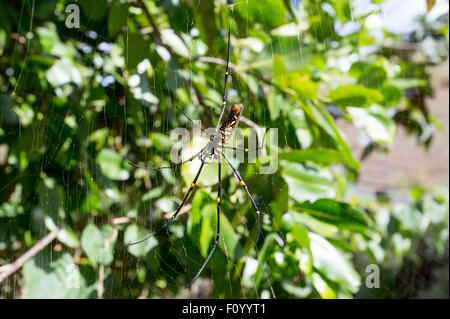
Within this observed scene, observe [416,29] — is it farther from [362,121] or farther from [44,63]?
[44,63]

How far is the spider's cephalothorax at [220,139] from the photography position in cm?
73

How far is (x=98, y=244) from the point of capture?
80 cm

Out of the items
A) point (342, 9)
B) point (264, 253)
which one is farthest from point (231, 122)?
point (342, 9)

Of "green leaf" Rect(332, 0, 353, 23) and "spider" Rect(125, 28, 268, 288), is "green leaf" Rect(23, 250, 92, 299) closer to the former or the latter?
"spider" Rect(125, 28, 268, 288)

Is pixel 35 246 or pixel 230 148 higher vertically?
pixel 230 148

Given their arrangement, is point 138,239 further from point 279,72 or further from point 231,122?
point 279,72

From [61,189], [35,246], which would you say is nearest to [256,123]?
[61,189]

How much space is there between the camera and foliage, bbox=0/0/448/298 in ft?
2.39

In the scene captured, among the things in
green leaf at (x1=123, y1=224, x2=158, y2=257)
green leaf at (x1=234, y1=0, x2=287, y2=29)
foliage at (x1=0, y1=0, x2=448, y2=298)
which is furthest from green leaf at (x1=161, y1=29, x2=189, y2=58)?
green leaf at (x1=123, y1=224, x2=158, y2=257)

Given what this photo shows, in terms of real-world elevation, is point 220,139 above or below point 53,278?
above

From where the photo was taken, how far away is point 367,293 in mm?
1307

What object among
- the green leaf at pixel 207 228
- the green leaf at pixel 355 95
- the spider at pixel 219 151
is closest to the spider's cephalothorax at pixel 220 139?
the spider at pixel 219 151

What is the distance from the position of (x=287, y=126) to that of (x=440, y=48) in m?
1.56

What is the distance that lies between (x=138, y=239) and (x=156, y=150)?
0.19 meters
